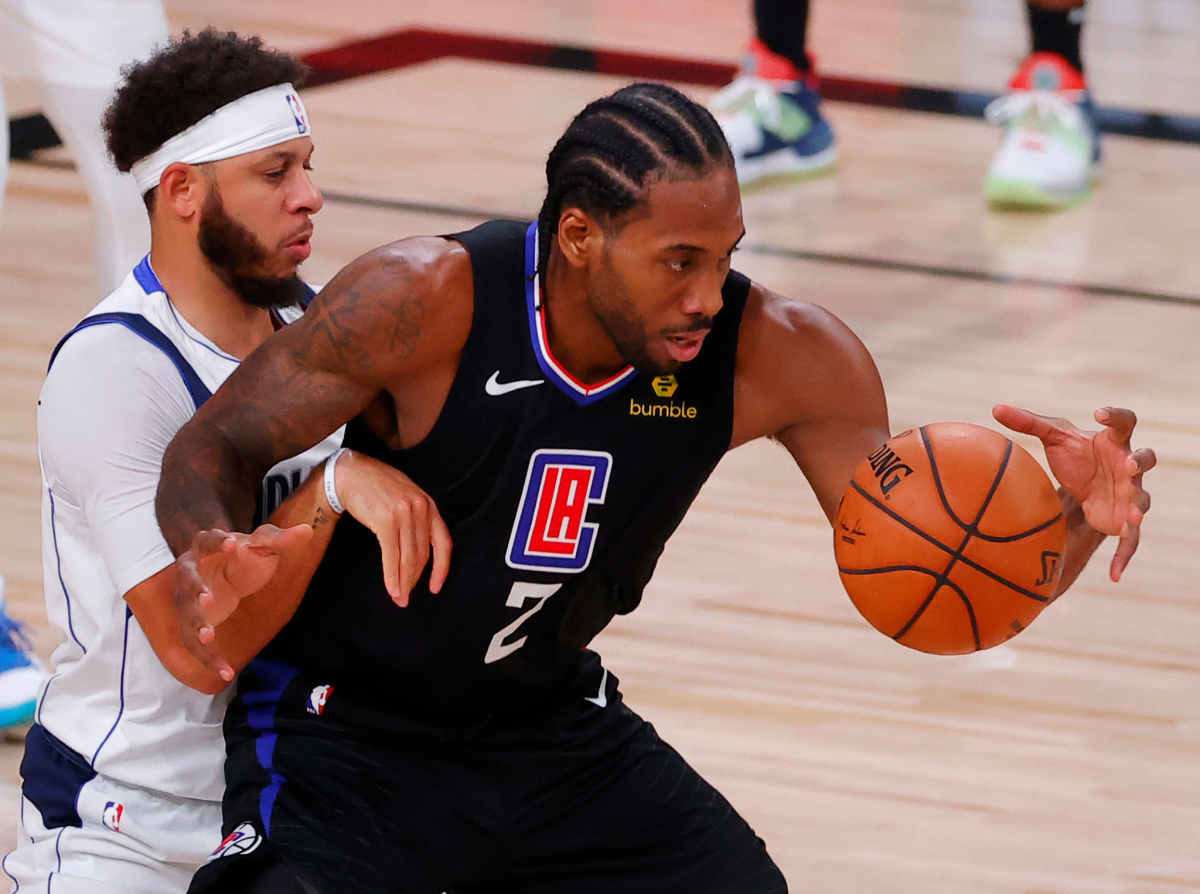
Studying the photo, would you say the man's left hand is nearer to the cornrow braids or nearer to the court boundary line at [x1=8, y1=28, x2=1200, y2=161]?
the cornrow braids

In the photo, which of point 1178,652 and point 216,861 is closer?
point 216,861

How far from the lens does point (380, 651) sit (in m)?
2.43

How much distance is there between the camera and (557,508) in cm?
236

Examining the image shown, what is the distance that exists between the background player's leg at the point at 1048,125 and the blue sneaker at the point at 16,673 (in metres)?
4.26

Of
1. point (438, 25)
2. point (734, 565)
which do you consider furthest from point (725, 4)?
point (734, 565)

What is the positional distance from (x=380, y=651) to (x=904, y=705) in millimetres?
1340

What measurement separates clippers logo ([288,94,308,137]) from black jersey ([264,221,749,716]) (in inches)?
16.6

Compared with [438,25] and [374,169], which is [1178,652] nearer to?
[374,169]

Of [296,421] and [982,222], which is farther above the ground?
[296,421]

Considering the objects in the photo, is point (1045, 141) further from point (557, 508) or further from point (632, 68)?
point (557, 508)

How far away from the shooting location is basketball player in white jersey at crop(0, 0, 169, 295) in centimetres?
336

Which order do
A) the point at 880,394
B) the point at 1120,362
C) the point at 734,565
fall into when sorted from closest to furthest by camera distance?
the point at 880,394
the point at 734,565
the point at 1120,362

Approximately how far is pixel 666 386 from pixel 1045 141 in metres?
4.61

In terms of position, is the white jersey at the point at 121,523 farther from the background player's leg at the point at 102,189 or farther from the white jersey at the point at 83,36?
the white jersey at the point at 83,36
